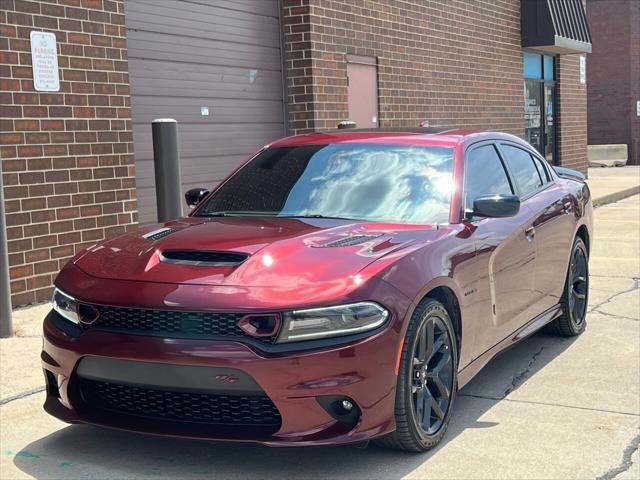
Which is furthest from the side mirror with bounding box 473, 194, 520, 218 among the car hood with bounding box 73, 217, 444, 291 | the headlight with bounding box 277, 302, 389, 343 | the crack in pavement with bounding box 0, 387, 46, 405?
the crack in pavement with bounding box 0, 387, 46, 405

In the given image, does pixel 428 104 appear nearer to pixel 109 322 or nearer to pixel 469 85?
pixel 469 85

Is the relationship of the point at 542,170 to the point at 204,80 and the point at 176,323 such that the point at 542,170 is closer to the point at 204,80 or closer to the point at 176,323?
the point at 176,323

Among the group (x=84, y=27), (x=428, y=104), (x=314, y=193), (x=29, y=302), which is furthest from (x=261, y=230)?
(x=428, y=104)

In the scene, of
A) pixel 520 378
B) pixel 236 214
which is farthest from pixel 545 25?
pixel 236 214

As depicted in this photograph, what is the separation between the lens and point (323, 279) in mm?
3779

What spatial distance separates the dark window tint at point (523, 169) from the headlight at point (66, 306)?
3.10 meters

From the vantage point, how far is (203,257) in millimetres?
4055

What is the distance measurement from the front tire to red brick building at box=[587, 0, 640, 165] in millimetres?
30768

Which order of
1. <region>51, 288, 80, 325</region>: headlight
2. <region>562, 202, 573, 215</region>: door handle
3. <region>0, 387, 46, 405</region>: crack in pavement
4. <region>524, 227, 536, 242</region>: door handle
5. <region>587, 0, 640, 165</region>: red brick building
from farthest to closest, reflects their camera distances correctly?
<region>587, 0, 640, 165</region>: red brick building
<region>562, 202, 573, 215</region>: door handle
<region>524, 227, 536, 242</region>: door handle
<region>0, 387, 46, 405</region>: crack in pavement
<region>51, 288, 80, 325</region>: headlight

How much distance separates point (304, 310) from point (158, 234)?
48.9 inches

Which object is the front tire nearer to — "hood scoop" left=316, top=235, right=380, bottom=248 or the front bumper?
the front bumper

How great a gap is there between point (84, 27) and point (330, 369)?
5.77 m

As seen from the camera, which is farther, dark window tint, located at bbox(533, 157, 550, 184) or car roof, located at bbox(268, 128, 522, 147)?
dark window tint, located at bbox(533, 157, 550, 184)

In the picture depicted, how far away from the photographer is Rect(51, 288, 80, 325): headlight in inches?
159
